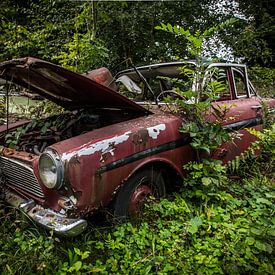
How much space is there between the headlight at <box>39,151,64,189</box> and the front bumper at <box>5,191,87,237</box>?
0.22 metres

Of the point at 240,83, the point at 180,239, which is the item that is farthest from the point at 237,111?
the point at 180,239

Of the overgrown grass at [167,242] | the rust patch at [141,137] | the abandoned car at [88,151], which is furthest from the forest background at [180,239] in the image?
the rust patch at [141,137]

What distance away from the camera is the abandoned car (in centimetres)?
209

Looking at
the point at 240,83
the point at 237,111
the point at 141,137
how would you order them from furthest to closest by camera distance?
1. the point at 240,83
2. the point at 237,111
3. the point at 141,137

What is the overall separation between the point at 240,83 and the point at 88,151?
9.17ft

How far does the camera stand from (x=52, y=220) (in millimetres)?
2062

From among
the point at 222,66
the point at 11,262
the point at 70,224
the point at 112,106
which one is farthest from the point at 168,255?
the point at 222,66

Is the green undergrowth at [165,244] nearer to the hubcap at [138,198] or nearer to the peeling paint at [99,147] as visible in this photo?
the hubcap at [138,198]

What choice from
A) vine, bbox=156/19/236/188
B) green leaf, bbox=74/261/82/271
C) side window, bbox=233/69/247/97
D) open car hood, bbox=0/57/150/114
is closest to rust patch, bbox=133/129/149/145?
open car hood, bbox=0/57/150/114

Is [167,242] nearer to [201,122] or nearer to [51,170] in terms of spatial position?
[51,170]

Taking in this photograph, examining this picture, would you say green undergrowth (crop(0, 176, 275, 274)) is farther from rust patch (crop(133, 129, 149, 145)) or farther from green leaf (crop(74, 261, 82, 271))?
rust patch (crop(133, 129, 149, 145))

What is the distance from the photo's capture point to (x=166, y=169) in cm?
276

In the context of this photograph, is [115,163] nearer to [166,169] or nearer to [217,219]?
[166,169]

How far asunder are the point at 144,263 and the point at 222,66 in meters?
2.41
